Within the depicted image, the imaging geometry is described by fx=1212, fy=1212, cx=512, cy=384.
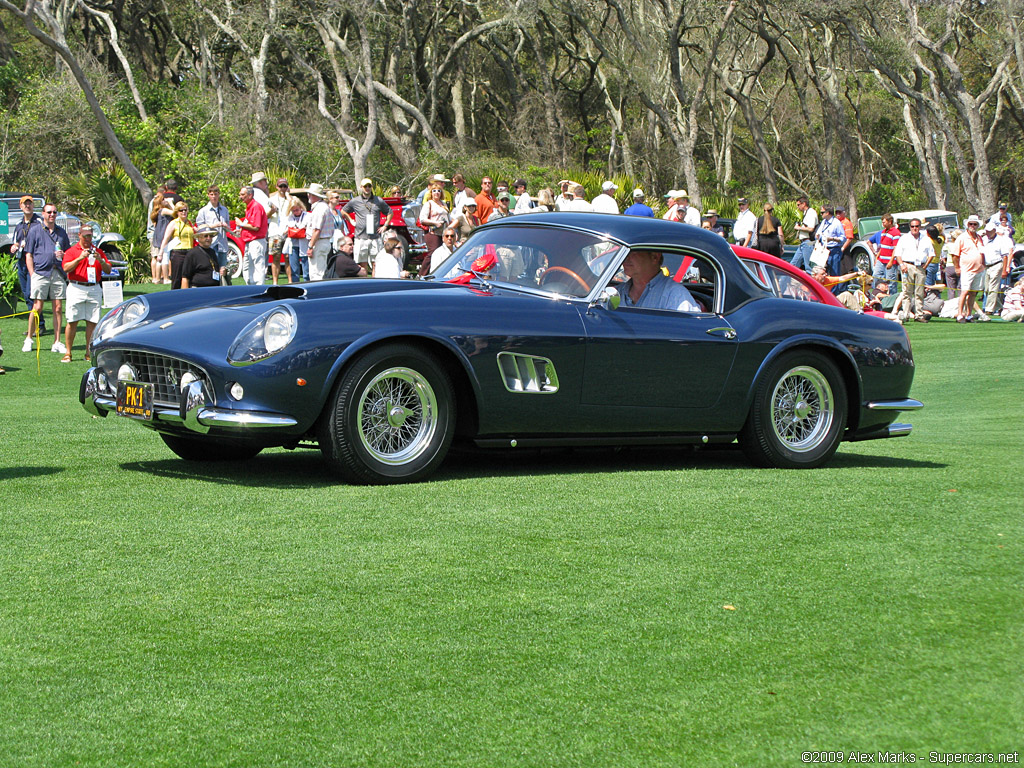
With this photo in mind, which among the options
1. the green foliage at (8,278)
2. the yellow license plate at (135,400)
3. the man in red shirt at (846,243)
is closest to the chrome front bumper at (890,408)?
the yellow license plate at (135,400)

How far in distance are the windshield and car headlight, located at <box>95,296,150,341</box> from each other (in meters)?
1.82

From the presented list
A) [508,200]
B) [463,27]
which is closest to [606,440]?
[508,200]

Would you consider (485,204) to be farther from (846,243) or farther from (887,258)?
(846,243)

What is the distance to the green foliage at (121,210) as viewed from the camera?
902 inches

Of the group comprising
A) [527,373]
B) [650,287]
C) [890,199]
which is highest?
[890,199]

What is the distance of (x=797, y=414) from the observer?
777 centimetres

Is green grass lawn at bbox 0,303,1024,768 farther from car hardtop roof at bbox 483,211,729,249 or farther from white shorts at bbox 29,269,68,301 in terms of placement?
white shorts at bbox 29,269,68,301

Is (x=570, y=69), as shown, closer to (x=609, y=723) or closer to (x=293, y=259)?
(x=293, y=259)

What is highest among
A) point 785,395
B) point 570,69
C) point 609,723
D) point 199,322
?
point 570,69

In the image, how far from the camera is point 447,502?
6008mm

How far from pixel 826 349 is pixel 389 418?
3034mm

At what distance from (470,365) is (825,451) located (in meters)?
2.63

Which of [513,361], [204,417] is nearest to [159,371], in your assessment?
[204,417]

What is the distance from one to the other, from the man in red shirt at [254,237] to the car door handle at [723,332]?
12.1 m
